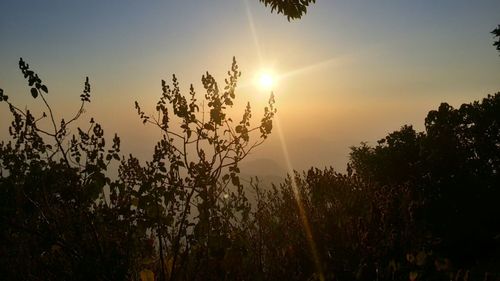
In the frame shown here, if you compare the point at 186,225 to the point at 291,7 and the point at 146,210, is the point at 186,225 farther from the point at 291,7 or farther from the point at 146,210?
the point at 291,7

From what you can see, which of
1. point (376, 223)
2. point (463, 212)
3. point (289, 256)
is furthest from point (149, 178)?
point (463, 212)

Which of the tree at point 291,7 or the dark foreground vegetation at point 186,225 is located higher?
the tree at point 291,7

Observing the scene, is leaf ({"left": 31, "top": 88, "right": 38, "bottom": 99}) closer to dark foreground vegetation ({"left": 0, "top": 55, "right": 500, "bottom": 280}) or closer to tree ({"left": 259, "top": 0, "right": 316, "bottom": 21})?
dark foreground vegetation ({"left": 0, "top": 55, "right": 500, "bottom": 280})

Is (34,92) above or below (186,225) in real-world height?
above

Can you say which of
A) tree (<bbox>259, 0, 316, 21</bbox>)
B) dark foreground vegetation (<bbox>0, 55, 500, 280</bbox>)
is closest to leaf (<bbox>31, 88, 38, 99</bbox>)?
dark foreground vegetation (<bbox>0, 55, 500, 280</bbox>)

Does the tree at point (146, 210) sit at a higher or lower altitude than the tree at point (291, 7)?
lower

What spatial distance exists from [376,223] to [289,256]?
104 centimetres

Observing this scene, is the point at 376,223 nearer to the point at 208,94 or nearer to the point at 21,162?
the point at 208,94

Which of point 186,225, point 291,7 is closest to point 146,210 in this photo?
point 186,225

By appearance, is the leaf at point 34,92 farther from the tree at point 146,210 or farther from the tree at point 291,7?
the tree at point 291,7

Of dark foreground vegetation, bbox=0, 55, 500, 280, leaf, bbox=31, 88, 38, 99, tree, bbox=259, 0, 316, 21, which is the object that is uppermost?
tree, bbox=259, 0, 316, 21

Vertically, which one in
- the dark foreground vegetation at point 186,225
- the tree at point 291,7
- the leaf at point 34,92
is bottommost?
the dark foreground vegetation at point 186,225

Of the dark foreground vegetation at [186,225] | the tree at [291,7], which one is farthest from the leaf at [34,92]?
the tree at [291,7]

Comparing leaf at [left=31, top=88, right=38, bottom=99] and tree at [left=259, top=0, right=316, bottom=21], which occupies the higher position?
tree at [left=259, top=0, right=316, bottom=21]
